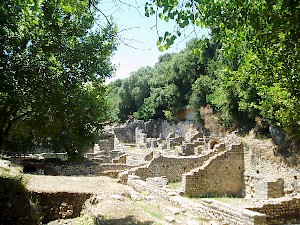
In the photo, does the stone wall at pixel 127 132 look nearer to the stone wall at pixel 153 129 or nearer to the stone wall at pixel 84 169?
the stone wall at pixel 153 129

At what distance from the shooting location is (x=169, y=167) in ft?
64.8

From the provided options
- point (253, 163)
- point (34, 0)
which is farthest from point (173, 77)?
point (34, 0)

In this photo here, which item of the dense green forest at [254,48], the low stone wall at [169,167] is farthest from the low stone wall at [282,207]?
the low stone wall at [169,167]

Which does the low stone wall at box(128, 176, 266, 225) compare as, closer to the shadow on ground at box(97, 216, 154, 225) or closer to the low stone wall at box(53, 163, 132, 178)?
the shadow on ground at box(97, 216, 154, 225)

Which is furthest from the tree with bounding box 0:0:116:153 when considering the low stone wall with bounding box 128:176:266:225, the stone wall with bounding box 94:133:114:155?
the stone wall with bounding box 94:133:114:155

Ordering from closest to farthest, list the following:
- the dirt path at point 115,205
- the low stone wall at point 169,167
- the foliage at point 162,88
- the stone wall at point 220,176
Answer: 1. the dirt path at point 115,205
2. the stone wall at point 220,176
3. the low stone wall at point 169,167
4. the foliage at point 162,88

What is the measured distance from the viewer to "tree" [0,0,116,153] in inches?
386

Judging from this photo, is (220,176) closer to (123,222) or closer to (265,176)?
(265,176)

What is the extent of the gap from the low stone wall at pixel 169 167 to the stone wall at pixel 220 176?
1540 mm

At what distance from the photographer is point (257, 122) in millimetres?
24453

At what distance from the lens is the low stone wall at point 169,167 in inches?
750

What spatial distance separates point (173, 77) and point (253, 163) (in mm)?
29640

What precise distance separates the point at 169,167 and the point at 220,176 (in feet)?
9.55

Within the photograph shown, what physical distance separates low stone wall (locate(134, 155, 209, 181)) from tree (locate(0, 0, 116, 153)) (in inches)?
271
